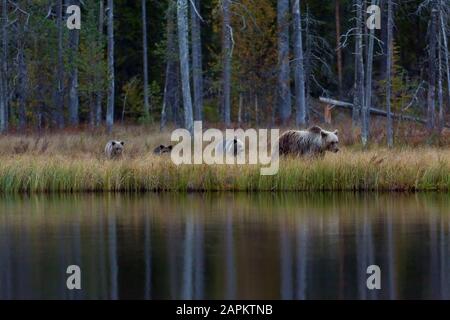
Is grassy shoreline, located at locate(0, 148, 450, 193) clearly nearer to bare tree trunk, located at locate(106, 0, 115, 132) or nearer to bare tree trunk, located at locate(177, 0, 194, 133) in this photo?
bare tree trunk, located at locate(177, 0, 194, 133)

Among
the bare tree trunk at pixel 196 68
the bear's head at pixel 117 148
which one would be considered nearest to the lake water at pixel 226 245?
the bear's head at pixel 117 148

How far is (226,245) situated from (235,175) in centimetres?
729

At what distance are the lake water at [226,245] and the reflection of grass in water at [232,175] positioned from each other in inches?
26.5

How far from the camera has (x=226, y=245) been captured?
14648 millimetres

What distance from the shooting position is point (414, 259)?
43.7ft

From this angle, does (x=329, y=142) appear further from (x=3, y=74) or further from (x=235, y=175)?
(x=3, y=74)

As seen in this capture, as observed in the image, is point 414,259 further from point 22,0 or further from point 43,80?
point 43,80

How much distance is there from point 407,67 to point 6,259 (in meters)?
33.3

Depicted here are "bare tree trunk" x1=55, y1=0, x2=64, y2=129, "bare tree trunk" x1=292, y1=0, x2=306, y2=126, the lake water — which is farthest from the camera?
"bare tree trunk" x1=55, y1=0, x2=64, y2=129

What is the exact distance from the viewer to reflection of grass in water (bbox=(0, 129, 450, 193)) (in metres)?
21.5

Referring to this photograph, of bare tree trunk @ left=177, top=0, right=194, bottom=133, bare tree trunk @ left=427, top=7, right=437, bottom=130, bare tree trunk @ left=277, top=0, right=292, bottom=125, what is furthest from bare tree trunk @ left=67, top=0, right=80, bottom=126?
bare tree trunk @ left=427, top=7, right=437, bottom=130

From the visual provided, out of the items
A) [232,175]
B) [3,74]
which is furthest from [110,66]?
[232,175]

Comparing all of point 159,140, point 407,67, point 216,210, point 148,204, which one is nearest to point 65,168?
point 148,204

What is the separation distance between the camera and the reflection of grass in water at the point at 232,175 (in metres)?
21.5
